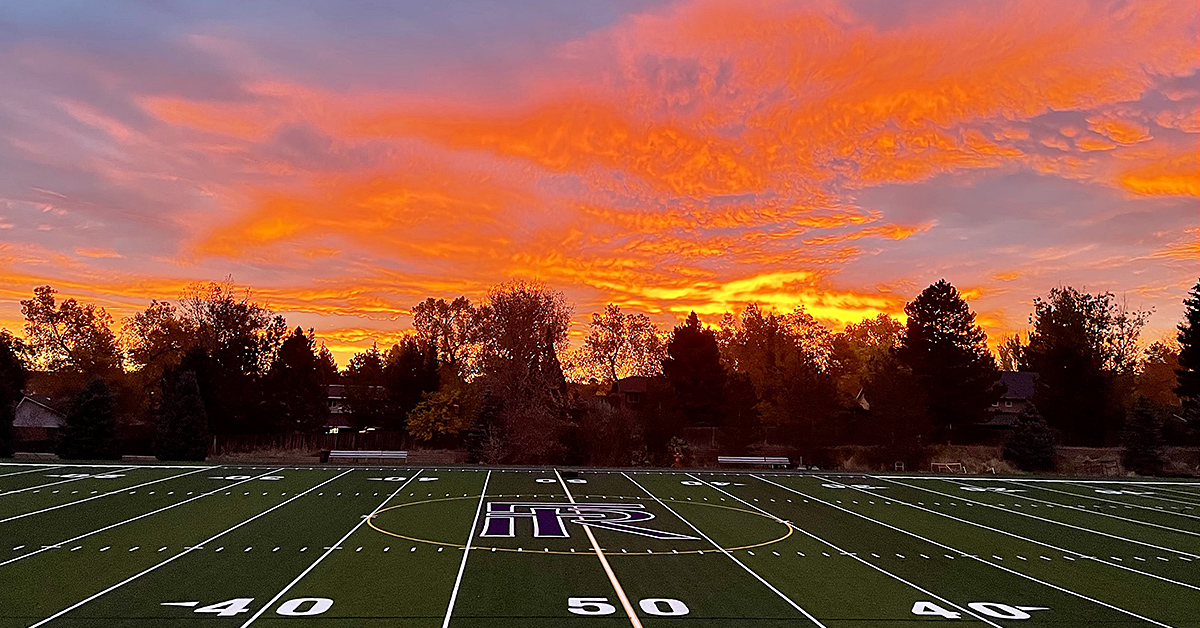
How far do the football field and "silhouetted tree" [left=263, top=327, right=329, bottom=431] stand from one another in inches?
1113

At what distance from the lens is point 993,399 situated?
2584 inches

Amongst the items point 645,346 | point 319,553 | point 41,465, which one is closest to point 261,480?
point 41,465

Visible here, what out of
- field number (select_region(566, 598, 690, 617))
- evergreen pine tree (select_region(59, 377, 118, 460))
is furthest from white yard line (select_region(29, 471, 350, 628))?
evergreen pine tree (select_region(59, 377, 118, 460))

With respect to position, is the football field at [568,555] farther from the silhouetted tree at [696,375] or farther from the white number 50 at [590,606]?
the silhouetted tree at [696,375]

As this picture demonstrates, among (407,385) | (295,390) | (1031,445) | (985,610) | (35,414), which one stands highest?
(407,385)

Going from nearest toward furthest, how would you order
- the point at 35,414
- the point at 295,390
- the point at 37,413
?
the point at 295,390, the point at 35,414, the point at 37,413

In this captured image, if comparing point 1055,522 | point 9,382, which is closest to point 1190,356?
point 1055,522

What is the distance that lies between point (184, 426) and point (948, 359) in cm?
5781

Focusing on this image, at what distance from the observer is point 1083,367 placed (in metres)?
68.6

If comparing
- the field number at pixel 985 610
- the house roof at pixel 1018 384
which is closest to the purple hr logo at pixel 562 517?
the field number at pixel 985 610

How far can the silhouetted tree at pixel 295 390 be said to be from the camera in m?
65.1

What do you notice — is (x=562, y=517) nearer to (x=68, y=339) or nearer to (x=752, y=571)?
(x=752, y=571)

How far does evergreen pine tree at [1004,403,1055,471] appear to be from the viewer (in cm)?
5659

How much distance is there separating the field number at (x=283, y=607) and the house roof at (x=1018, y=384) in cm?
8952
